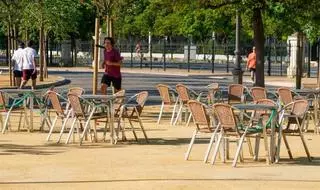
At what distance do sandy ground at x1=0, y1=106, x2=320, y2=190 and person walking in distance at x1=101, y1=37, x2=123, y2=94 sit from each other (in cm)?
367

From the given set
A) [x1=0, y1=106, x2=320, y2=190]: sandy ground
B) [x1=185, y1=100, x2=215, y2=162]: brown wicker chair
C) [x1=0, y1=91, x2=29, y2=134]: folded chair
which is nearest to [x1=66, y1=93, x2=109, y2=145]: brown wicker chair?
[x1=0, y1=106, x2=320, y2=190]: sandy ground

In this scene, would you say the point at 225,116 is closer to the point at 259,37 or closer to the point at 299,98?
the point at 299,98

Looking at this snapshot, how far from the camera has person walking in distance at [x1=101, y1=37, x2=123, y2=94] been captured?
1908 centimetres

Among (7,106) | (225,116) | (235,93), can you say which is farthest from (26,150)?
(235,93)

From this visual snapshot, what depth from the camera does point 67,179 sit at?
1102cm

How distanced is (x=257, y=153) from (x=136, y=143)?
308 centimetres

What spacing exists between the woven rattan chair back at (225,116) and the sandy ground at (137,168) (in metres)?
0.59

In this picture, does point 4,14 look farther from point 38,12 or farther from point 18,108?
point 18,108

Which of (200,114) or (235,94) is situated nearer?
(200,114)

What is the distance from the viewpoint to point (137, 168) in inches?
475

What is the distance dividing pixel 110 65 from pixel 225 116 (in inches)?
286

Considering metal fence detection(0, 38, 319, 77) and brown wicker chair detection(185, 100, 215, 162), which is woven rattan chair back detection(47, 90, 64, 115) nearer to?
brown wicker chair detection(185, 100, 215, 162)

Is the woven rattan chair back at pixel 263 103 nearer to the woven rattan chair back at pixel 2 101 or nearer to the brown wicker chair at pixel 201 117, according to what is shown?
the brown wicker chair at pixel 201 117

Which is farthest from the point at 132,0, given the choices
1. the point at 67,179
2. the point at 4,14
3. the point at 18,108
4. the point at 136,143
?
the point at 67,179
